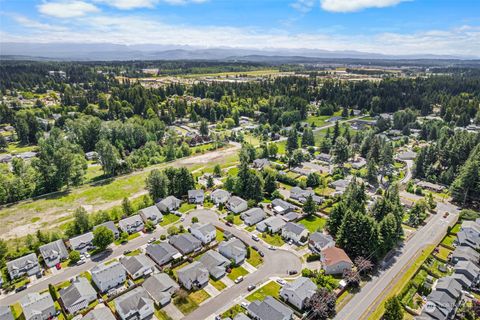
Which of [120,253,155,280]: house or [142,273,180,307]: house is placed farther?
[120,253,155,280]: house

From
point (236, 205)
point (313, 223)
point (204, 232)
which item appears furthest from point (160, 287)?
point (313, 223)

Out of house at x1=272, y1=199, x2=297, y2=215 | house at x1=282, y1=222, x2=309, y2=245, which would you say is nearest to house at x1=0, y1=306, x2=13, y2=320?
house at x1=282, y1=222, x2=309, y2=245

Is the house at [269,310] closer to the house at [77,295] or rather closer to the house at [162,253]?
the house at [162,253]

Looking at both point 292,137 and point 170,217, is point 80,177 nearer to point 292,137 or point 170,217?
point 170,217

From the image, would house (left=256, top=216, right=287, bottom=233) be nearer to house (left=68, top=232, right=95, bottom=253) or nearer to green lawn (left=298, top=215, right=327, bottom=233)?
green lawn (left=298, top=215, right=327, bottom=233)

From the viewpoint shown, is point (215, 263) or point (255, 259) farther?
point (255, 259)

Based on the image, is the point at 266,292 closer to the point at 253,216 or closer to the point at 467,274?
the point at 253,216

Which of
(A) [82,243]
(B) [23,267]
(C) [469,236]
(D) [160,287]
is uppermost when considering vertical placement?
(C) [469,236]
